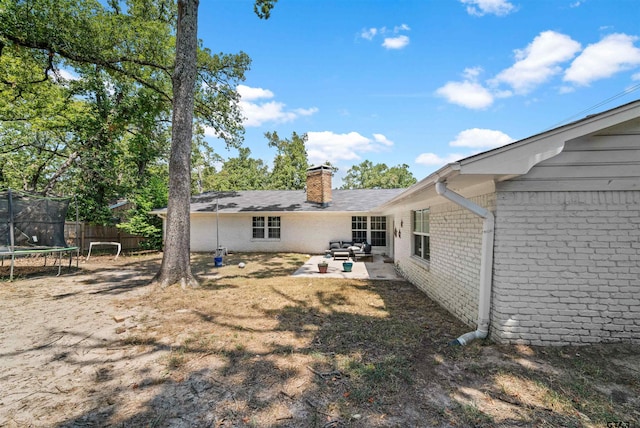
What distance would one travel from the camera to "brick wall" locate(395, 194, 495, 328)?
4.23 metres

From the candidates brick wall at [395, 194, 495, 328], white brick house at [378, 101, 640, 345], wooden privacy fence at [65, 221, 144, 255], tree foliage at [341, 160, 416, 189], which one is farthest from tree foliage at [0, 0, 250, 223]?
tree foliage at [341, 160, 416, 189]

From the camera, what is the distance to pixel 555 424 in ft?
7.30

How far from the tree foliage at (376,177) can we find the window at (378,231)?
30951 millimetres

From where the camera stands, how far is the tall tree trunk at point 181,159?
695 cm

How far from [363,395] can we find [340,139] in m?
55.0

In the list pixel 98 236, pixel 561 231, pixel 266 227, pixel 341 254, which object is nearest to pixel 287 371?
pixel 561 231

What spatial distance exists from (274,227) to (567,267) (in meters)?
13.5

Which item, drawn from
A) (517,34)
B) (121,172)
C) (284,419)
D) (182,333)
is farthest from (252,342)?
(121,172)

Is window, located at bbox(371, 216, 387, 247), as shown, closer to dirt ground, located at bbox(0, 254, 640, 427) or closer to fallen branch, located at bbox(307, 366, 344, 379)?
dirt ground, located at bbox(0, 254, 640, 427)

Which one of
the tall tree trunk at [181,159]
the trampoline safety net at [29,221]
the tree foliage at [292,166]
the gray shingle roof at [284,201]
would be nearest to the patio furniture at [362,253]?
the gray shingle roof at [284,201]

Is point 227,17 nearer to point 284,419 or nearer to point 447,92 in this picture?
point 447,92

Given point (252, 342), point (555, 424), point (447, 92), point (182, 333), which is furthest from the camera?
point (447, 92)

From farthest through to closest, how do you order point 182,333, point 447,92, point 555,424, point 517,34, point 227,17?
point 447,92 < point 227,17 < point 517,34 < point 182,333 < point 555,424

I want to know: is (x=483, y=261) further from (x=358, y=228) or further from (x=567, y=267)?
(x=358, y=228)
